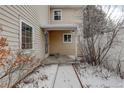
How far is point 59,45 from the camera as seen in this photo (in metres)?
14.7

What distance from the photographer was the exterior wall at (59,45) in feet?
47.8

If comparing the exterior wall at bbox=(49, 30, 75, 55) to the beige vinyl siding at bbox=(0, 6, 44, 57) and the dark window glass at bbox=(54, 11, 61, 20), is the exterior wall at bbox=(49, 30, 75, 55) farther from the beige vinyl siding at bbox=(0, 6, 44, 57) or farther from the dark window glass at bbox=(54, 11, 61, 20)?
the beige vinyl siding at bbox=(0, 6, 44, 57)

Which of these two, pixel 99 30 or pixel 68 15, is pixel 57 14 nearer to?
pixel 68 15

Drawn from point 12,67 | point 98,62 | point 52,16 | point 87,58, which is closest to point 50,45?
point 52,16

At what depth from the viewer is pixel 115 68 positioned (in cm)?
642

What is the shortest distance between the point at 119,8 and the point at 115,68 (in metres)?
2.38

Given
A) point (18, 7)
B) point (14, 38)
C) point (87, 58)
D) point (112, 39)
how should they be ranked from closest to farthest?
point (14, 38) < point (18, 7) < point (112, 39) < point (87, 58)

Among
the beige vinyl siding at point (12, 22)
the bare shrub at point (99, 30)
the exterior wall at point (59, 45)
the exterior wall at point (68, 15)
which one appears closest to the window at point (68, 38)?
the exterior wall at point (59, 45)

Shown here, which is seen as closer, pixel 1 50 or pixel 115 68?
pixel 1 50

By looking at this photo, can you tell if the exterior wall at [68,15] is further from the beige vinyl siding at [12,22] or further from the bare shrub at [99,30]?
the beige vinyl siding at [12,22]

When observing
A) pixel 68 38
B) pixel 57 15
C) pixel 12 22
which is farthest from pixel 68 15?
pixel 12 22

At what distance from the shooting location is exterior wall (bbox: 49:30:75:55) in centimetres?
1458
